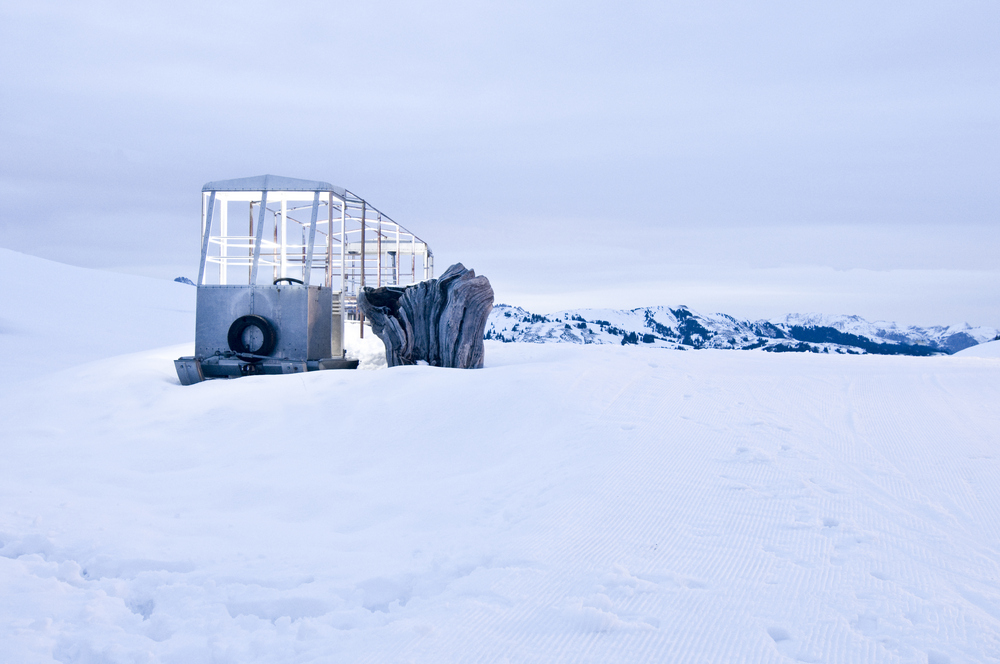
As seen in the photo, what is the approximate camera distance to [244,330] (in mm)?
11297

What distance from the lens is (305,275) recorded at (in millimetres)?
11883

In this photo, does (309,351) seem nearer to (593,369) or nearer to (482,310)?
(482,310)

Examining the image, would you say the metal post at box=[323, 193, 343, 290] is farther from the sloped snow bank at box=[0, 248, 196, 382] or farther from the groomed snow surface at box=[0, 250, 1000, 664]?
the sloped snow bank at box=[0, 248, 196, 382]

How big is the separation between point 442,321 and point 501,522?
6.38 metres

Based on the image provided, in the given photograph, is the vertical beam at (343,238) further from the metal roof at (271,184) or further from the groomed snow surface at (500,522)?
the groomed snow surface at (500,522)

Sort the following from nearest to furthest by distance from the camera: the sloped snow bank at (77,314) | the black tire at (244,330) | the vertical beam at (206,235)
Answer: the black tire at (244,330)
the vertical beam at (206,235)
the sloped snow bank at (77,314)

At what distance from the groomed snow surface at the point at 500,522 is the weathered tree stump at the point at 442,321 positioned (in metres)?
1.70

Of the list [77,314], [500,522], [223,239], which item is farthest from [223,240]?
[77,314]

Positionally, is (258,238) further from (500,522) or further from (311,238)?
(500,522)

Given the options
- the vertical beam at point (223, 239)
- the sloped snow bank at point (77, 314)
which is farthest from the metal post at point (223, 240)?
the sloped snow bank at point (77, 314)

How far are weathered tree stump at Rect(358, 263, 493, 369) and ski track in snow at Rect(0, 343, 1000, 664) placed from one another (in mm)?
1771

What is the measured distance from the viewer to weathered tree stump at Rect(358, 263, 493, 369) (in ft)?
35.6

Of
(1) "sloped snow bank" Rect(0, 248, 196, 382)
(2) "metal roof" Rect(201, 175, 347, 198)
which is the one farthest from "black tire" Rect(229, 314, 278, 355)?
(1) "sloped snow bank" Rect(0, 248, 196, 382)

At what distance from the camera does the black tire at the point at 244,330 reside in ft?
36.7
